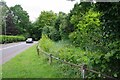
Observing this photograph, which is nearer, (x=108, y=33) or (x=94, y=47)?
(x=108, y=33)

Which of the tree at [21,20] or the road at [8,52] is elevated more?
the tree at [21,20]

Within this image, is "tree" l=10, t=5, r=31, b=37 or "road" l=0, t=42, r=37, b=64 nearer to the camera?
"road" l=0, t=42, r=37, b=64

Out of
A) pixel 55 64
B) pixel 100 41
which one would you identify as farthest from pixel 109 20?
pixel 55 64

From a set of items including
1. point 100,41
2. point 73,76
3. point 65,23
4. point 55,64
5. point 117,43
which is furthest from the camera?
point 65,23

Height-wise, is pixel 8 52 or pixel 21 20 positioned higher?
pixel 21 20

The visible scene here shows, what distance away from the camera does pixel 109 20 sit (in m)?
6.44

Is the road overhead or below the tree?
below

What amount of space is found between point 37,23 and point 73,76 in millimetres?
80924

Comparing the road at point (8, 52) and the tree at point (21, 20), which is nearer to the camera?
the road at point (8, 52)

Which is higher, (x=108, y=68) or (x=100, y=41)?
(x=100, y=41)

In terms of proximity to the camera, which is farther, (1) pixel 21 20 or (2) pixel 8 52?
(1) pixel 21 20

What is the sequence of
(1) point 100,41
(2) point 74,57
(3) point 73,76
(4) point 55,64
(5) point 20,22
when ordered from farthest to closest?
(5) point 20,22 → (4) point 55,64 → (2) point 74,57 → (3) point 73,76 → (1) point 100,41

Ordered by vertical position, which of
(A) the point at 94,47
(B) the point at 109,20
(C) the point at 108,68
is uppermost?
(B) the point at 109,20

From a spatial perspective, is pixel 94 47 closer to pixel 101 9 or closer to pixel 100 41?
pixel 100 41
